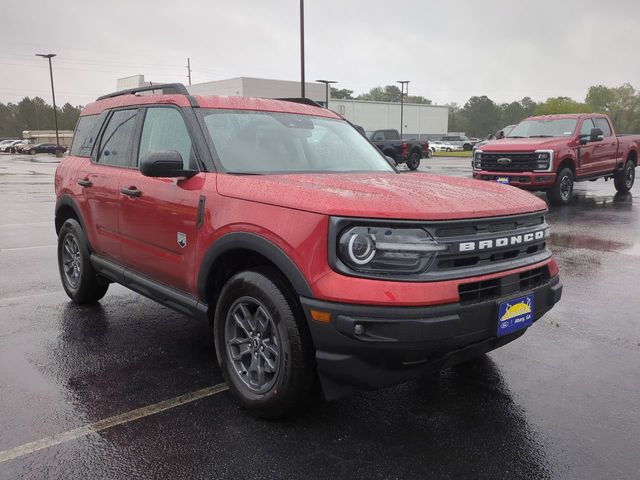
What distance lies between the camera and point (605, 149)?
14016mm

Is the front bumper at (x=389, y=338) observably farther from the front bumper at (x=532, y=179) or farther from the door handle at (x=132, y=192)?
the front bumper at (x=532, y=179)

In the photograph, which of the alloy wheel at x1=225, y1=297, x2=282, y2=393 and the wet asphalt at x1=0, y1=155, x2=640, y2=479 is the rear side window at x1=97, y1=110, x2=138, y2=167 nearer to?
the wet asphalt at x1=0, y1=155, x2=640, y2=479

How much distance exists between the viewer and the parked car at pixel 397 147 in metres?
27.3

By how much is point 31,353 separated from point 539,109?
355ft

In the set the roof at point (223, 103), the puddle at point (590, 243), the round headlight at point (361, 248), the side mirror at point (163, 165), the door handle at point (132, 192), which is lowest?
the puddle at point (590, 243)

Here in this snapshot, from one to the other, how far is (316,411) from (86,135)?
3729 mm

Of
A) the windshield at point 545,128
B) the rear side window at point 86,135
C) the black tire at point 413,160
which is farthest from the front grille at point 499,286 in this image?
the black tire at point 413,160

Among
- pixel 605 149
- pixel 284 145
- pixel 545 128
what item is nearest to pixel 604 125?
pixel 605 149

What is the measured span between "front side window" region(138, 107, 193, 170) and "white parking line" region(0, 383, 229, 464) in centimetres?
147

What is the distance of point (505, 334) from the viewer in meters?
2.87

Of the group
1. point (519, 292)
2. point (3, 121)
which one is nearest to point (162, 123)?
point (519, 292)

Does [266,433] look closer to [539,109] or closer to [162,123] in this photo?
[162,123]

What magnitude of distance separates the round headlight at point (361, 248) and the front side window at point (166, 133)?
152 cm

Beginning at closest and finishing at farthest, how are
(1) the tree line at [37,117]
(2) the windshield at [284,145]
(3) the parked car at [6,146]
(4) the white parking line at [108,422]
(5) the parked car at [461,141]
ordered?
(4) the white parking line at [108,422] → (2) the windshield at [284,145] → (3) the parked car at [6,146] → (5) the parked car at [461,141] → (1) the tree line at [37,117]
